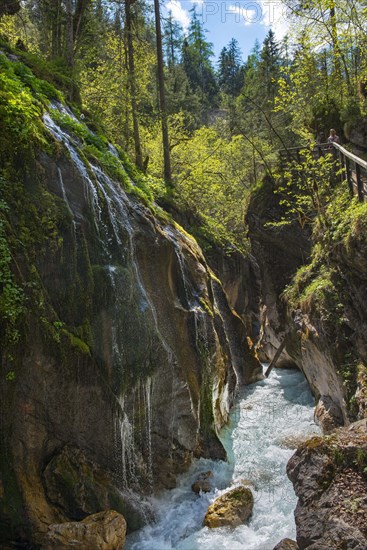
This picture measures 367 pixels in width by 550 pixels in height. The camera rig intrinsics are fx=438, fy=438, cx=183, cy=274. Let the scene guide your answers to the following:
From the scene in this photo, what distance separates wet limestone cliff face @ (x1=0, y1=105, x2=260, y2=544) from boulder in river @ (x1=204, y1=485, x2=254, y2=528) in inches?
51.7

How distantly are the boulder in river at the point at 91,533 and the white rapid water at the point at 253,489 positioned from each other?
0.70 m

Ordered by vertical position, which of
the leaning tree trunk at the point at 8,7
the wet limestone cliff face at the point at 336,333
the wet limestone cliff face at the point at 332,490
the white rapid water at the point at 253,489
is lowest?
the white rapid water at the point at 253,489

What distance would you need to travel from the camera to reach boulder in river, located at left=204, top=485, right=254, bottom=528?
8211mm

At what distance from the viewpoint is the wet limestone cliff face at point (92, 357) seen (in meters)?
7.52

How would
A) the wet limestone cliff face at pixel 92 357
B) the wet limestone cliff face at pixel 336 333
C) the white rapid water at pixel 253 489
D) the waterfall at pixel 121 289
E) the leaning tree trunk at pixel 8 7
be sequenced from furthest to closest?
the leaning tree trunk at pixel 8 7 < the wet limestone cliff face at pixel 336 333 < the waterfall at pixel 121 289 < the white rapid water at pixel 253 489 < the wet limestone cliff face at pixel 92 357

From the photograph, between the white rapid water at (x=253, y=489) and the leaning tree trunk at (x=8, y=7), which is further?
the leaning tree trunk at (x=8, y=7)

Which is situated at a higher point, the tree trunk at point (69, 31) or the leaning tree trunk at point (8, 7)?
the leaning tree trunk at point (8, 7)

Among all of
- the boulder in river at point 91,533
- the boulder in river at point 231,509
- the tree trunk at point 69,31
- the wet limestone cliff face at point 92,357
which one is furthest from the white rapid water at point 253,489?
the tree trunk at point 69,31

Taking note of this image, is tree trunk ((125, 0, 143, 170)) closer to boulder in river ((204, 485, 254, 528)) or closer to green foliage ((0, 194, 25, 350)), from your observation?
green foliage ((0, 194, 25, 350))

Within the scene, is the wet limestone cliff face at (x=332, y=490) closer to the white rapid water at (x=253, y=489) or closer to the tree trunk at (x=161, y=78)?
the white rapid water at (x=253, y=489)

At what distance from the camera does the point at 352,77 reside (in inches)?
734

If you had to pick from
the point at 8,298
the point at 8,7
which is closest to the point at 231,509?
the point at 8,298

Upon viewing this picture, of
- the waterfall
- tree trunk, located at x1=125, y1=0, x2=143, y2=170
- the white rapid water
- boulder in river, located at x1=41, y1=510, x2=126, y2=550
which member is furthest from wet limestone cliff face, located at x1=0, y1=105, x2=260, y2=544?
tree trunk, located at x1=125, y1=0, x2=143, y2=170

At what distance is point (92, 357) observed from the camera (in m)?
8.47
